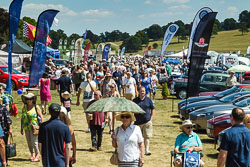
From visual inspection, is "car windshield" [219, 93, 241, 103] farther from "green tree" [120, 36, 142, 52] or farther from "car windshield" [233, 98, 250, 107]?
"green tree" [120, 36, 142, 52]

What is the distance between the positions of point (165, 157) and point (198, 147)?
3.44 meters

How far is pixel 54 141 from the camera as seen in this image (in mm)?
5684

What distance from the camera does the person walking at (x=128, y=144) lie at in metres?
6.20

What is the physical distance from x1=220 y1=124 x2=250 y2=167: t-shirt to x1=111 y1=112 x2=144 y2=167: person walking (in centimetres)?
152

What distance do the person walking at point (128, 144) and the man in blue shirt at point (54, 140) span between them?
0.91 metres

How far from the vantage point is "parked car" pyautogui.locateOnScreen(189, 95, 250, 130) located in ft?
41.1

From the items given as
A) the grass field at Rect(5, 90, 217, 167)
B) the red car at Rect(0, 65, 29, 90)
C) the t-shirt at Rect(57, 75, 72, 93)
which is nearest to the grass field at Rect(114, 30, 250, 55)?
the red car at Rect(0, 65, 29, 90)

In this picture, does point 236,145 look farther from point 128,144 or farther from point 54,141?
Answer: point 54,141

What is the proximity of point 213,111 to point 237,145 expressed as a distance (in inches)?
302

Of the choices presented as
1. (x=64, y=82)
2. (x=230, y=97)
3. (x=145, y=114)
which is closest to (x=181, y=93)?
(x=230, y=97)

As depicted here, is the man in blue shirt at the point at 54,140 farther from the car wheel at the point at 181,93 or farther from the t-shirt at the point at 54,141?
the car wheel at the point at 181,93

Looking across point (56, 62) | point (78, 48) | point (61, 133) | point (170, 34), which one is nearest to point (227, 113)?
point (61, 133)

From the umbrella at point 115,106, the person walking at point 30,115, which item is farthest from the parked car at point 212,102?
the umbrella at point 115,106

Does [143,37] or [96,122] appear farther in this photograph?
[143,37]
